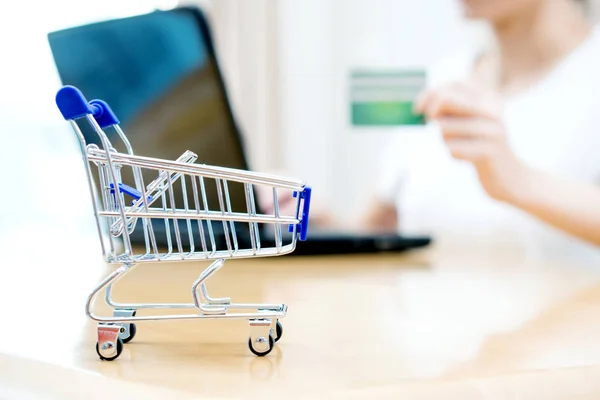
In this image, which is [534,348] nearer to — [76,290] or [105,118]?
[105,118]

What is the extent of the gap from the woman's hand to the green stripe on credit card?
1.40 metres

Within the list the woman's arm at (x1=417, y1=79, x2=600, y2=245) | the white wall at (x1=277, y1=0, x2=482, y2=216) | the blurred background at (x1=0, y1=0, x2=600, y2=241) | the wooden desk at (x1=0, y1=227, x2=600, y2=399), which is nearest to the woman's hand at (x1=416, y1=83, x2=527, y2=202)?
the woman's arm at (x1=417, y1=79, x2=600, y2=245)

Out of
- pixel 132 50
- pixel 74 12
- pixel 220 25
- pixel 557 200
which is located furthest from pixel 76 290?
pixel 220 25

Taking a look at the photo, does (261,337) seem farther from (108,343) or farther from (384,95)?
(384,95)

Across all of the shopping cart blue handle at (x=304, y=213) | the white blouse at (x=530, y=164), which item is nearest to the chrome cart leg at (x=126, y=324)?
the shopping cart blue handle at (x=304, y=213)

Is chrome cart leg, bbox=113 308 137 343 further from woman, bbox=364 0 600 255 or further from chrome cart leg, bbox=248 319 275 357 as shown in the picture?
Result: woman, bbox=364 0 600 255

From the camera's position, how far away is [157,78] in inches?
30.5

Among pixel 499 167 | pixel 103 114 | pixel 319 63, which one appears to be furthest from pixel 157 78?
pixel 319 63

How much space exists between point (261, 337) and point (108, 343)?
9 cm

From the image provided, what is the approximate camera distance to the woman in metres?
0.98

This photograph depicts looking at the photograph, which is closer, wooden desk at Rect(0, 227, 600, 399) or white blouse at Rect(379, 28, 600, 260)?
wooden desk at Rect(0, 227, 600, 399)

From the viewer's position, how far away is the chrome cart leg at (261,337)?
38 centimetres

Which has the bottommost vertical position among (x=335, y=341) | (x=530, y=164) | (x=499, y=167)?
(x=530, y=164)

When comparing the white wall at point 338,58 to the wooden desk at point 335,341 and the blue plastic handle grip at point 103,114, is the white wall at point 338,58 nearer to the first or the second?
the wooden desk at point 335,341
